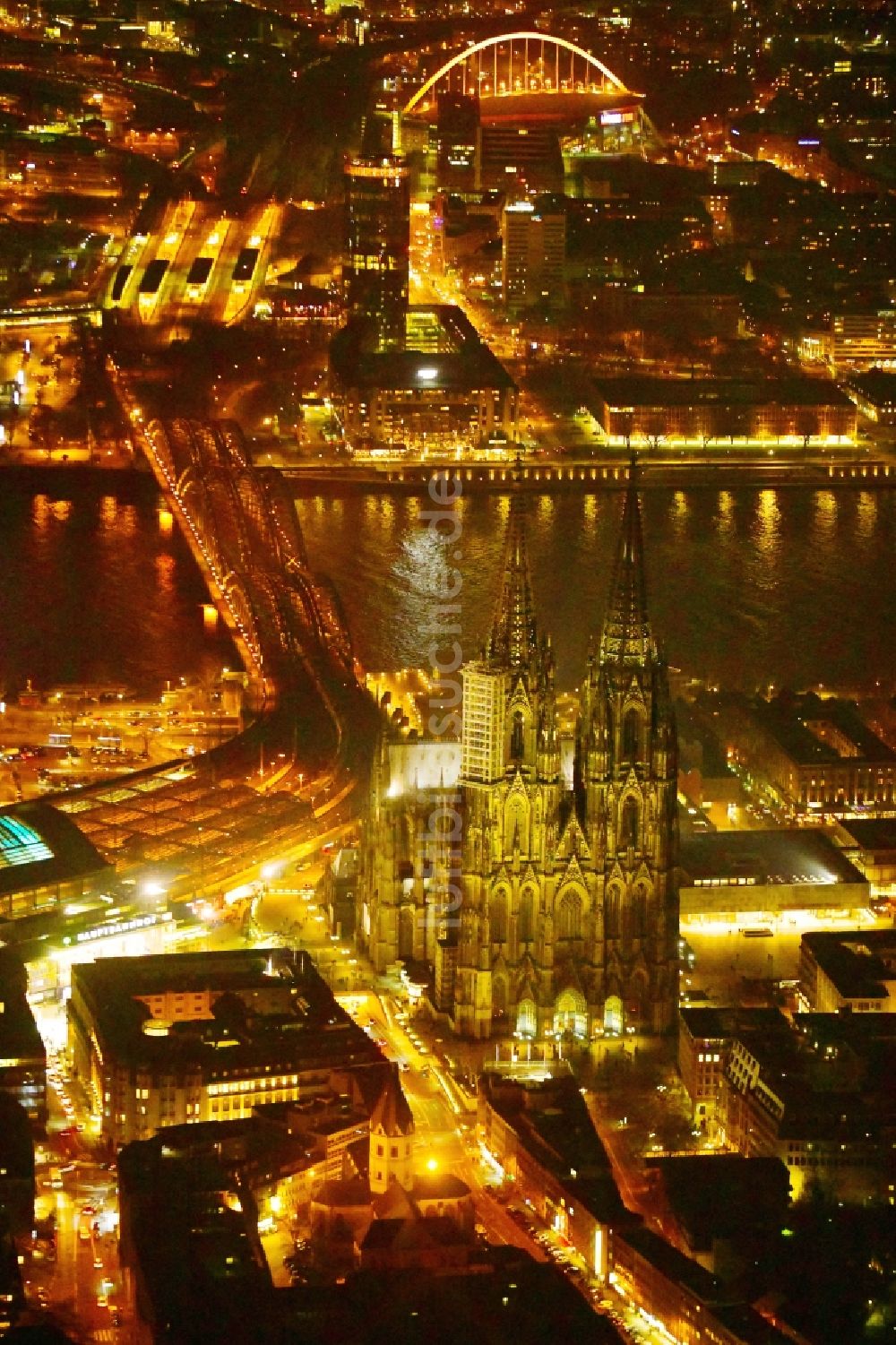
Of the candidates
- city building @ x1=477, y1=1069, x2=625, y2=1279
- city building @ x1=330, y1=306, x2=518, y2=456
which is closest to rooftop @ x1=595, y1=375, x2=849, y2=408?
city building @ x1=330, y1=306, x2=518, y2=456

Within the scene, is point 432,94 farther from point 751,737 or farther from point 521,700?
point 521,700

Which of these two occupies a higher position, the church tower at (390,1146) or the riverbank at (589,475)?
the church tower at (390,1146)

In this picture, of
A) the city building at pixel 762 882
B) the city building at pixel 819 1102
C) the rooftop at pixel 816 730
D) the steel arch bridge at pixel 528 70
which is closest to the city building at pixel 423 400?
the rooftop at pixel 816 730

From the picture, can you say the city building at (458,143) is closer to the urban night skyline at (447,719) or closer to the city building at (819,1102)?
the urban night skyline at (447,719)

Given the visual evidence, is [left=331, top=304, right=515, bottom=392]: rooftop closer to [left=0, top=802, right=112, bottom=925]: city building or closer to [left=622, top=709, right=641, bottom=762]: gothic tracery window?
[left=0, top=802, right=112, bottom=925]: city building

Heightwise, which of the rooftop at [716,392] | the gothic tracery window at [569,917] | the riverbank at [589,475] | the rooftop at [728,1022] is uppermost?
the gothic tracery window at [569,917]

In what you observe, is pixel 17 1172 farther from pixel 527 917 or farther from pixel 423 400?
pixel 423 400
